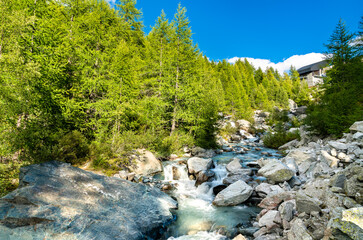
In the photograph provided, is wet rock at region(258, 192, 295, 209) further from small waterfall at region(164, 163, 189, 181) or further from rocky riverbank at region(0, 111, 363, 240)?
small waterfall at region(164, 163, 189, 181)

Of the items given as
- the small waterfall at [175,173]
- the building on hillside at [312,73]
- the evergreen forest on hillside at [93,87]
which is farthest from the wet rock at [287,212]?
the building on hillside at [312,73]

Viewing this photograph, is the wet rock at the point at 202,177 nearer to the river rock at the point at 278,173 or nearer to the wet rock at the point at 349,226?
the river rock at the point at 278,173

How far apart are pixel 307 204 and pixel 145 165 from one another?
384 inches

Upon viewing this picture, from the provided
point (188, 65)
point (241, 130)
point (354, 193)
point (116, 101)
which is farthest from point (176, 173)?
point (241, 130)

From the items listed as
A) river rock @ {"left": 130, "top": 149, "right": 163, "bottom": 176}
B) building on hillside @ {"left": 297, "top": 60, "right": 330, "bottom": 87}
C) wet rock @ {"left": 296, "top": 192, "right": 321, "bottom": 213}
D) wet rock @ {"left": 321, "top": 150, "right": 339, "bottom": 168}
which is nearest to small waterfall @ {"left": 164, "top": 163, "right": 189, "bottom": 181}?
Result: river rock @ {"left": 130, "top": 149, "right": 163, "bottom": 176}

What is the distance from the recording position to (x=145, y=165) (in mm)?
12602

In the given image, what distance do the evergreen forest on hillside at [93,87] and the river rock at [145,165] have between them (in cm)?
116

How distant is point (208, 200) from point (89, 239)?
6178 mm

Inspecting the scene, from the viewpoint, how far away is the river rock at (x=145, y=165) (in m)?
12.1

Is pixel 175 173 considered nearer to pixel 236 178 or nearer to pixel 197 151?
pixel 236 178

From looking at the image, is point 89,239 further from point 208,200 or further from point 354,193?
point 354,193

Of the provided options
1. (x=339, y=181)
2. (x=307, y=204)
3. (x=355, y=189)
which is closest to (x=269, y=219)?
(x=307, y=204)

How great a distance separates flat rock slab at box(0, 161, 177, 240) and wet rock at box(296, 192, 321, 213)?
5038 millimetres

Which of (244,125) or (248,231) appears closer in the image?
(248,231)
